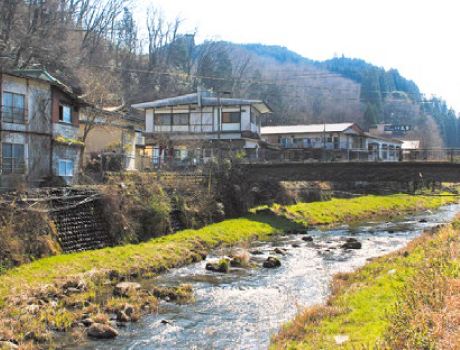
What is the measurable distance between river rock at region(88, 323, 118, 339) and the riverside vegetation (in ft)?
0.95

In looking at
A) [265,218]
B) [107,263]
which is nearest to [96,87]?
[265,218]

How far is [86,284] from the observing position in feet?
54.0

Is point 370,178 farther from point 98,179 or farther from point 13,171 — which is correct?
point 13,171

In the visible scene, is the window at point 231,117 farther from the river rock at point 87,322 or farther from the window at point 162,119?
the river rock at point 87,322

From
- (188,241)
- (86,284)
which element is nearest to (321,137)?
(188,241)

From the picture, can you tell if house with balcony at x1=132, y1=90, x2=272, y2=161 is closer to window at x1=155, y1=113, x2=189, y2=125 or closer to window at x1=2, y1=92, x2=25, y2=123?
window at x1=155, y1=113, x2=189, y2=125

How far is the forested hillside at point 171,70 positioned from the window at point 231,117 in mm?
4439

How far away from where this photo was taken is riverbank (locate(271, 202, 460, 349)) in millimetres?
8492

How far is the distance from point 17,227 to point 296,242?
17.3 metres

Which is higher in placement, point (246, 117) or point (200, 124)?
point (246, 117)

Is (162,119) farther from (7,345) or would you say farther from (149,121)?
(7,345)

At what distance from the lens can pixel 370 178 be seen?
33.1 meters

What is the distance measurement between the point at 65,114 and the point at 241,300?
809 inches

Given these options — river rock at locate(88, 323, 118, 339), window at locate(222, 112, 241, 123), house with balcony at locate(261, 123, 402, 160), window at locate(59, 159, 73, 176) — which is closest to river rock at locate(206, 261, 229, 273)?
river rock at locate(88, 323, 118, 339)
